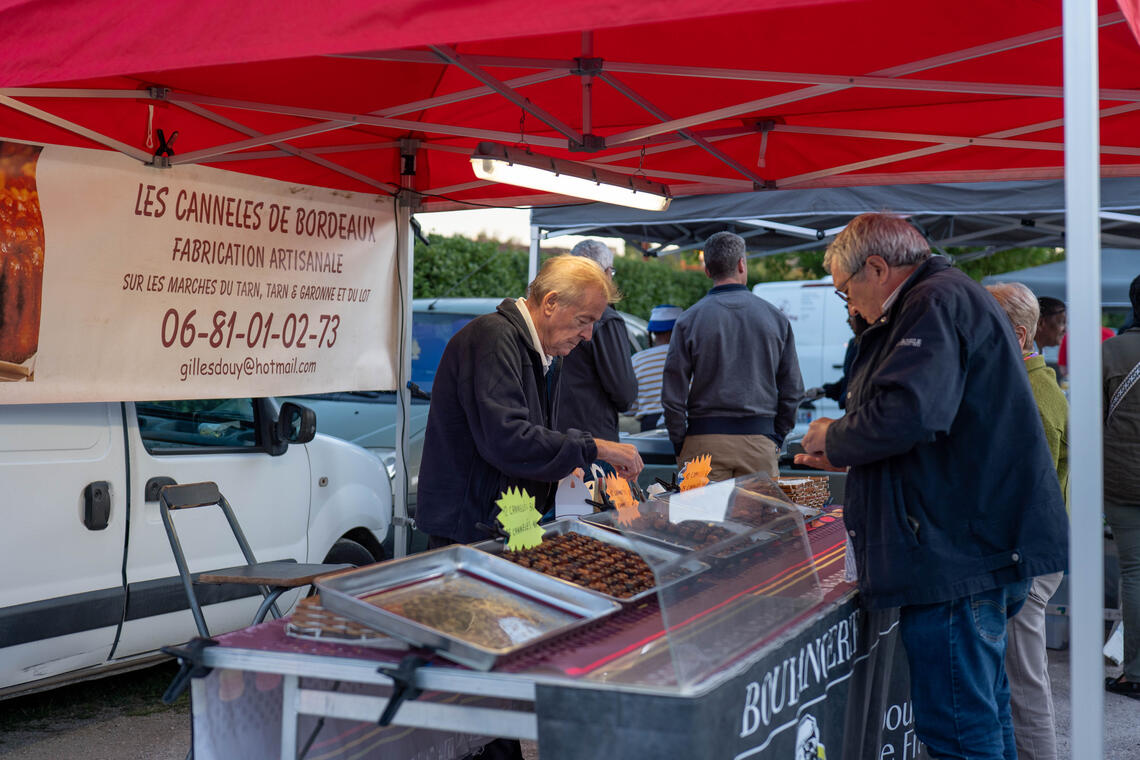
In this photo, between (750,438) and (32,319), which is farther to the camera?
(750,438)

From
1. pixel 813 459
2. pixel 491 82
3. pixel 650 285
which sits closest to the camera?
pixel 813 459

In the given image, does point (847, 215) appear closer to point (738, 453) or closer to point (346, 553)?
point (738, 453)

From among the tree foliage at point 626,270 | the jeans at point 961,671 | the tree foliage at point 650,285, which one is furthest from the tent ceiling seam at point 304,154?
the tree foliage at point 650,285

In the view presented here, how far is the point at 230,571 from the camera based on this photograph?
11.1 feet

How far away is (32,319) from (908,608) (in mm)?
3045

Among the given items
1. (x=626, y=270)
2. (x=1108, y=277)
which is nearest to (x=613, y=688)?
(x=1108, y=277)

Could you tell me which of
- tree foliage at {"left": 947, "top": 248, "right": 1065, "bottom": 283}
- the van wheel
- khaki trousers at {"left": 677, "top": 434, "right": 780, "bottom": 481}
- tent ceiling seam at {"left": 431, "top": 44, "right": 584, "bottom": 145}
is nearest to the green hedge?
tree foliage at {"left": 947, "top": 248, "right": 1065, "bottom": 283}

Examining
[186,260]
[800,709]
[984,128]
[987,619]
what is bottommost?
[800,709]

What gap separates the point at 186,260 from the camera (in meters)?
4.09

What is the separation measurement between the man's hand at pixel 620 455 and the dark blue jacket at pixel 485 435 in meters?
0.08

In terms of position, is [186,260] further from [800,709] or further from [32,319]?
[800,709]

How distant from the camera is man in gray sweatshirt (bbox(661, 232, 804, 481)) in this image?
16.3 ft

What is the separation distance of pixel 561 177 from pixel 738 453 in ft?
5.68

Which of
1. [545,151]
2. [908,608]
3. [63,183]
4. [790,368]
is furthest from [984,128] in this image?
[63,183]
